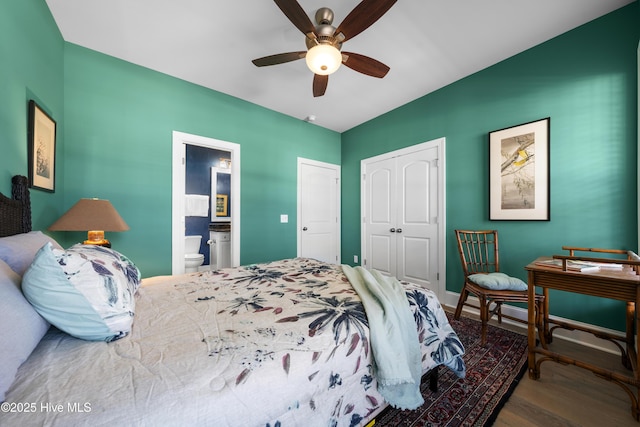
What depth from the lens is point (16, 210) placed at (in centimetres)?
139

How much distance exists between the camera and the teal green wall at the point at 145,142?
2354 millimetres

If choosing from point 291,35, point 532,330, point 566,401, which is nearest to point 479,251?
point 532,330

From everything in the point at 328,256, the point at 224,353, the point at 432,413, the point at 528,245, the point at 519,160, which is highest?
the point at 519,160

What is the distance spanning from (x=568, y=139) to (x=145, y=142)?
4194 mm

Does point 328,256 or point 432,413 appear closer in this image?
point 432,413

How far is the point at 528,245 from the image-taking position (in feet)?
7.98

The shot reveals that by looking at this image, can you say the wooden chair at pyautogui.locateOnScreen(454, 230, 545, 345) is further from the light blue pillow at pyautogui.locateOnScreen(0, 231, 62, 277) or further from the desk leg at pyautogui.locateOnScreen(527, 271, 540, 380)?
the light blue pillow at pyautogui.locateOnScreen(0, 231, 62, 277)

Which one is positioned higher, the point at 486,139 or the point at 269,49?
the point at 269,49

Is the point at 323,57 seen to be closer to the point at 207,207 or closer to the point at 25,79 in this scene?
the point at 25,79

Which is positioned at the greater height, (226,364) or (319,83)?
(319,83)

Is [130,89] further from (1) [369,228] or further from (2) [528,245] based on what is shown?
(2) [528,245]

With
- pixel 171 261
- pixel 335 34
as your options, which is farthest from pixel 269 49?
pixel 171 261

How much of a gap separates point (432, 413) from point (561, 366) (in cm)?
121

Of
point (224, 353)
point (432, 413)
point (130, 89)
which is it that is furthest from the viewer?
point (130, 89)
